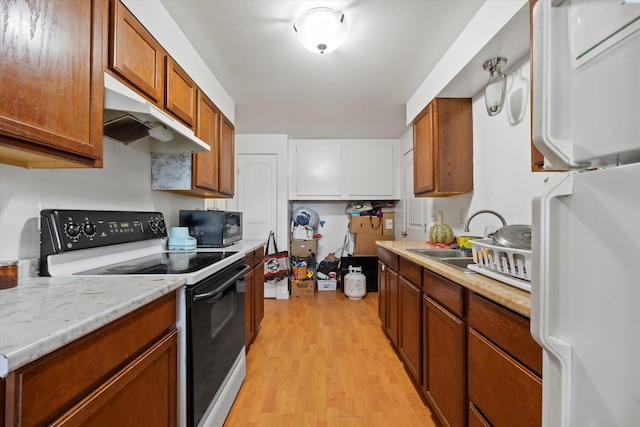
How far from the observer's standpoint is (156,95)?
144cm

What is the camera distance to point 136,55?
127 centimetres

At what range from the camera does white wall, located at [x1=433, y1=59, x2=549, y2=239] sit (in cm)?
155

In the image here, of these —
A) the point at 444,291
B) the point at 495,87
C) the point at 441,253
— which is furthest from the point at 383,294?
the point at 495,87

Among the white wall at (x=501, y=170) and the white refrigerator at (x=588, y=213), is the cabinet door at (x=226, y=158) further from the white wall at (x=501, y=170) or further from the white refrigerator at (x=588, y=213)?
the white refrigerator at (x=588, y=213)

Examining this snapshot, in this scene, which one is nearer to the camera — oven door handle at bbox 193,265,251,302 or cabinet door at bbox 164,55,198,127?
oven door handle at bbox 193,265,251,302

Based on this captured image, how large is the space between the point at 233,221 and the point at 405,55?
1.87 metres

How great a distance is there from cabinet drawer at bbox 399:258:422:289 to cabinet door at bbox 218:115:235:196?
63.3 inches

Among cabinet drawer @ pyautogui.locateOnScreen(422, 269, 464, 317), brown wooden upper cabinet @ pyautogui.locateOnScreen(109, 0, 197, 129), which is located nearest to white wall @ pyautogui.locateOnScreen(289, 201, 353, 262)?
brown wooden upper cabinet @ pyautogui.locateOnScreen(109, 0, 197, 129)

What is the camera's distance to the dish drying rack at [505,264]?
86 cm

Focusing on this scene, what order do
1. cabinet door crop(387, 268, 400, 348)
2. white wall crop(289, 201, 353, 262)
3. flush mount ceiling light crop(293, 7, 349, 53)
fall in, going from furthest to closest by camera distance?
white wall crop(289, 201, 353, 262) → cabinet door crop(387, 268, 400, 348) → flush mount ceiling light crop(293, 7, 349, 53)

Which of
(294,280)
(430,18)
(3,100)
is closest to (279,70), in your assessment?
(430,18)

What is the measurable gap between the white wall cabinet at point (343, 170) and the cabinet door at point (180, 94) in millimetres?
2078

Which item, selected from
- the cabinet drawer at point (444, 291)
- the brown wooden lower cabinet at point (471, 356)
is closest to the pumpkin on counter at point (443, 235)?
the brown wooden lower cabinet at point (471, 356)

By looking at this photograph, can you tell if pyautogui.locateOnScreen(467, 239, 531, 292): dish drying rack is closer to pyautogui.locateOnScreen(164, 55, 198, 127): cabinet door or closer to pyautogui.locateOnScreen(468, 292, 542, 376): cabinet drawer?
pyautogui.locateOnScreen(468, 292, 542, 376): cabinet drawer
